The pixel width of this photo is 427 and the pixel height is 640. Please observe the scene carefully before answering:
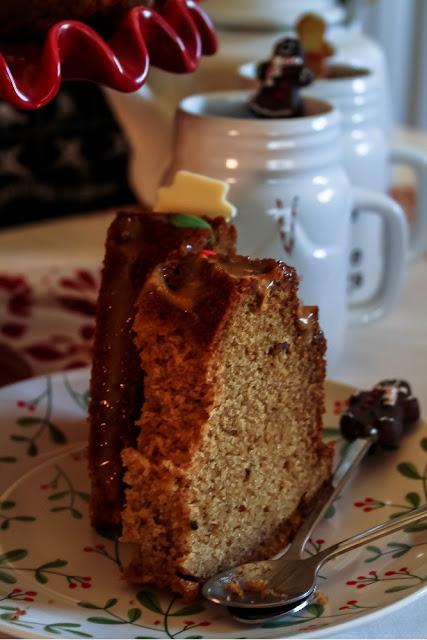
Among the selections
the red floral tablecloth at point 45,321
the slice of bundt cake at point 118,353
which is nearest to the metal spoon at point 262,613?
the slice of bundt cake at point 118,353

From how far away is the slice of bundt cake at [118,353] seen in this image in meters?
0.62

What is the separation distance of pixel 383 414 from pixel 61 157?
94cm

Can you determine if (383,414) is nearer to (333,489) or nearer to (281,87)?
(333,489)

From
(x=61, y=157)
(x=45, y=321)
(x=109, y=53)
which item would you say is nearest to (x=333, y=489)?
(x=109, y=53)

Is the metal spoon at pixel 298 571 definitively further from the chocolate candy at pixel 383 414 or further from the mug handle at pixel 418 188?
the mug handle at pixel 418 188

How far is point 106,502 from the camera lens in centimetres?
63

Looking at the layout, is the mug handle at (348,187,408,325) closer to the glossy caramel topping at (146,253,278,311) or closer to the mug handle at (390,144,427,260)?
the mug handle at (390,144,427,260)

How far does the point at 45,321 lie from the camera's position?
1021 millimetres

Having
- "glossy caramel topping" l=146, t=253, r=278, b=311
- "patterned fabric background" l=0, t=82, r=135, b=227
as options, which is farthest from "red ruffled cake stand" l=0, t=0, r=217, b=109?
"patterned fabric background" l=0, t=82, r=135, b=227

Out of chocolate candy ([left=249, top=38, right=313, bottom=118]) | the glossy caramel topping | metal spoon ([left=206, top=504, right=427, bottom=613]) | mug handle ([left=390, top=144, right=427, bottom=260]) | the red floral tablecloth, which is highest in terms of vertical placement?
chocolate candy ([left=249, top=38, right=313, bottom=118])

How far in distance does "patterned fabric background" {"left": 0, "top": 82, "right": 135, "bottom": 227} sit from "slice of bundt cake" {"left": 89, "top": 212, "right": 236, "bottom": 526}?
0.89 metres

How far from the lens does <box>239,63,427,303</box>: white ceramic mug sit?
0.96 m

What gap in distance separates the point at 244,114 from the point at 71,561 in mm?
440

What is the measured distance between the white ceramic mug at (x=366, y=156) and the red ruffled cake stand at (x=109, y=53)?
0.32 metres
